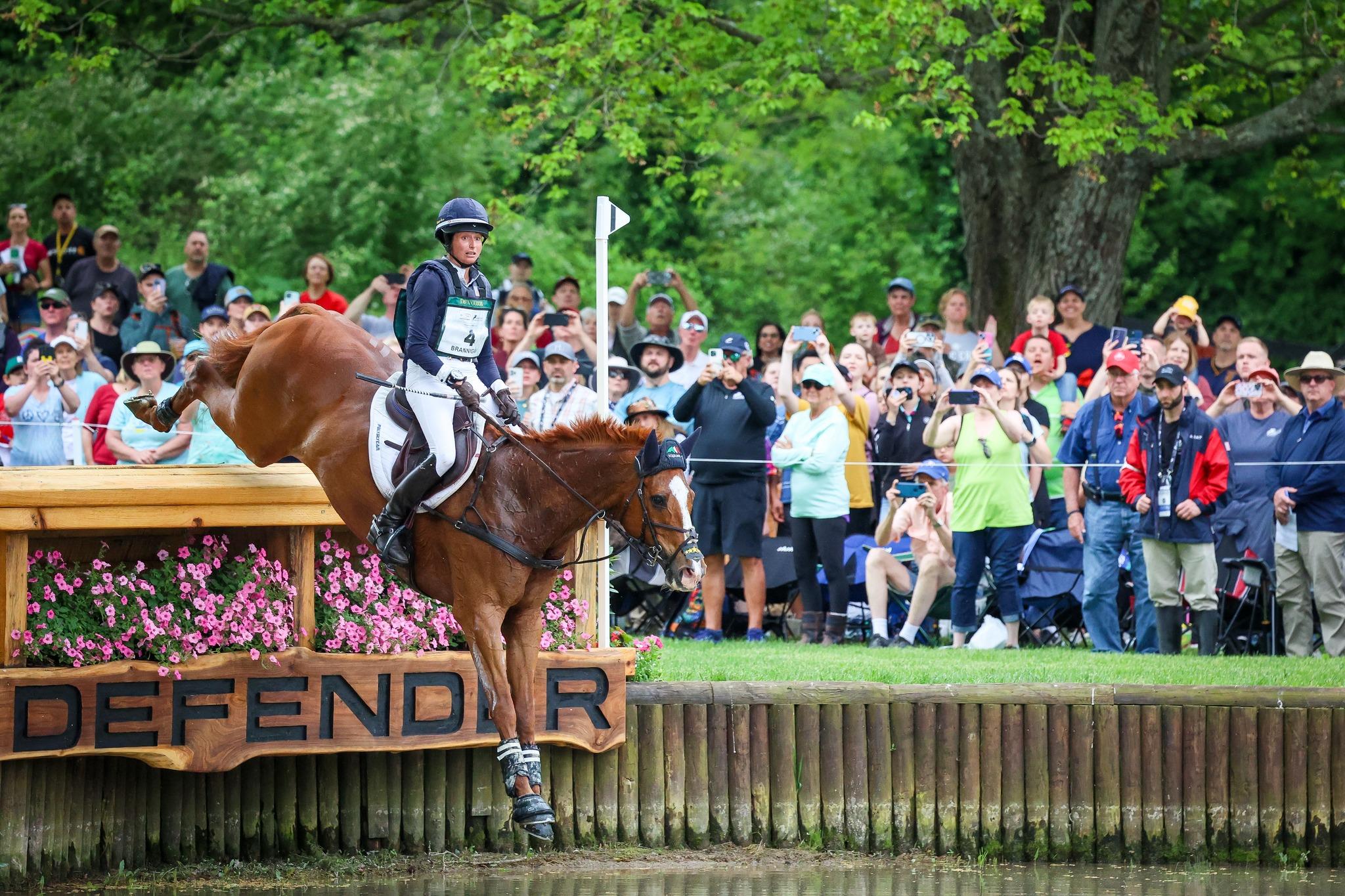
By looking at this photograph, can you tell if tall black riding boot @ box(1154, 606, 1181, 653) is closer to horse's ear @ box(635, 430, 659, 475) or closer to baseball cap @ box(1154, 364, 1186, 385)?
baseball cap @ box(1154, 364, 1186, 385)

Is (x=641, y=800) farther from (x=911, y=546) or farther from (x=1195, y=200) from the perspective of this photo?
(x=1195, y=200)

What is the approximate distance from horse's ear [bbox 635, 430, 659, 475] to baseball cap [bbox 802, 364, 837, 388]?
5074 millimetres

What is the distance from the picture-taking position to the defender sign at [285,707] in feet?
27.2

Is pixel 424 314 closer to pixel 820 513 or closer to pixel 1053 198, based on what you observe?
pixel 820 513

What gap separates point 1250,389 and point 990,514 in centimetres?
217

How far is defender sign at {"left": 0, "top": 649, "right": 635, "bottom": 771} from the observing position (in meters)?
8.30

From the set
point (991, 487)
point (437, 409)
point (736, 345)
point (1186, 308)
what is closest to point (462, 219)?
point (437, 409)

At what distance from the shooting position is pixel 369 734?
8898 mm

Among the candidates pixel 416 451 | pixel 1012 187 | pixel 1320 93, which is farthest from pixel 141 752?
pixel 1320 93

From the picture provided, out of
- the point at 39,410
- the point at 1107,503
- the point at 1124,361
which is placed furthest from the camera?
the point at 39,410

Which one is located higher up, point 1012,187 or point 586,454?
point 1012,187

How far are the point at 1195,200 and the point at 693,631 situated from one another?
47.8ft

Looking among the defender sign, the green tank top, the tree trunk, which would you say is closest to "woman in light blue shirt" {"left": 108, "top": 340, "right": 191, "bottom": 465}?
the defender sign

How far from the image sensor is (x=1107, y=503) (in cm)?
1202
